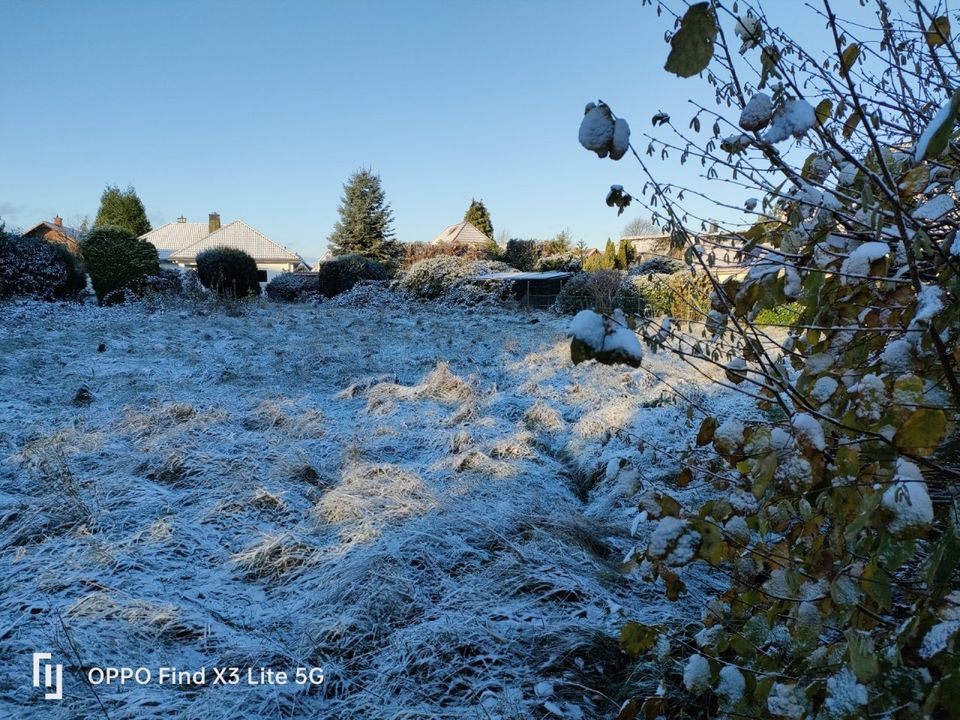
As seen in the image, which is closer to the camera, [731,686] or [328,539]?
[731,686]

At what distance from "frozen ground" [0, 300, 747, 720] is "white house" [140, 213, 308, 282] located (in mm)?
31391

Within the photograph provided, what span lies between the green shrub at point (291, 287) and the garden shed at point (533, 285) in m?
5.55

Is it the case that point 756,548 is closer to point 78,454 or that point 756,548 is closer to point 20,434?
point 78,454

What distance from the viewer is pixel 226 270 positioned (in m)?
15.8

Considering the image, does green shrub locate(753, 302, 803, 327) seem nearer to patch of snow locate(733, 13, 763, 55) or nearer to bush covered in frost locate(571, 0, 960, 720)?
bush covered in frost locate(571, 0, 960, 720)

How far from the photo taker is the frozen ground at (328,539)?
1945 mm

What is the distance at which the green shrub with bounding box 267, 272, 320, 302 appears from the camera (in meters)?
18.2

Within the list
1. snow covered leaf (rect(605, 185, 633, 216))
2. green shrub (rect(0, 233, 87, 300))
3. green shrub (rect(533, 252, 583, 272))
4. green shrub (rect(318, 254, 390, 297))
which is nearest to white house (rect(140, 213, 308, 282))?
green shrub (rect(318, 254, 390, 297))

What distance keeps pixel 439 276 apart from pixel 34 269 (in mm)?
8407

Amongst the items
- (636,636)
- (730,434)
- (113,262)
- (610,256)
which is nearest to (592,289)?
(610,256)

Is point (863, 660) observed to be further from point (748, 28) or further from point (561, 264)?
point (561, 264)

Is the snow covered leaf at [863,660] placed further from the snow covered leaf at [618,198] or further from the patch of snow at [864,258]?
the snow covered leaf at [618,198]

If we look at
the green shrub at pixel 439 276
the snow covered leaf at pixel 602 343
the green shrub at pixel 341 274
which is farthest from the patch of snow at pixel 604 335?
the green shrub at pixel 341 274

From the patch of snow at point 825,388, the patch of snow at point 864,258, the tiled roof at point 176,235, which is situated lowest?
the patch of snow at point 825,388
